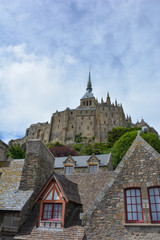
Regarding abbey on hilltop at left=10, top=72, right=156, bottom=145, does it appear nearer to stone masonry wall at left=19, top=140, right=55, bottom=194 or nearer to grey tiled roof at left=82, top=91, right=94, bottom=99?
grey tiled roof at left=82, top=91, right=94, bottom=99

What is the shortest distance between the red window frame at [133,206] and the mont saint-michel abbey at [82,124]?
76.0 m

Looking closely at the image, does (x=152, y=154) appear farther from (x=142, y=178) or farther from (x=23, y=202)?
(x=23, y=202)

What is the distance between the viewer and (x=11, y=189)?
1025 cm

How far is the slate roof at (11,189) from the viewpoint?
9.05 meters

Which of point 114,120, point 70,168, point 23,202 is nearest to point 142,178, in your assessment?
point 23,202

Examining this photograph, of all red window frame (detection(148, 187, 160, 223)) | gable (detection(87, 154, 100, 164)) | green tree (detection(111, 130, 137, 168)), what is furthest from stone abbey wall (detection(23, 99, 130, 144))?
red window frame (detection(148, 187, 160, 223))

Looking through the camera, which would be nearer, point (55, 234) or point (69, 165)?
point (55, 234)

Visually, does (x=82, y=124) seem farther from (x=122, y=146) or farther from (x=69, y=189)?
(x=69, y=189)

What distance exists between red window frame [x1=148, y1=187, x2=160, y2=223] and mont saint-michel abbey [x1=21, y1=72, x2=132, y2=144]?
7620 centimetres

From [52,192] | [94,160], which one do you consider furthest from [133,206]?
[94,160]

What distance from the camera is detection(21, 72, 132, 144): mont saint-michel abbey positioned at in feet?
286

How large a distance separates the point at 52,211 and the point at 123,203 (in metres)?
3.22

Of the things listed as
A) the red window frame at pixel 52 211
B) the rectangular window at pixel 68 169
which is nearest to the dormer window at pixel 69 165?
the rectangular window at pixel 68 169

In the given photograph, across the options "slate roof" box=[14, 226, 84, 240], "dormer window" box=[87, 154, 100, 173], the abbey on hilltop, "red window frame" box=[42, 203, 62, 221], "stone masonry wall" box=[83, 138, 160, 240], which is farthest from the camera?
the abbey on hilltop
